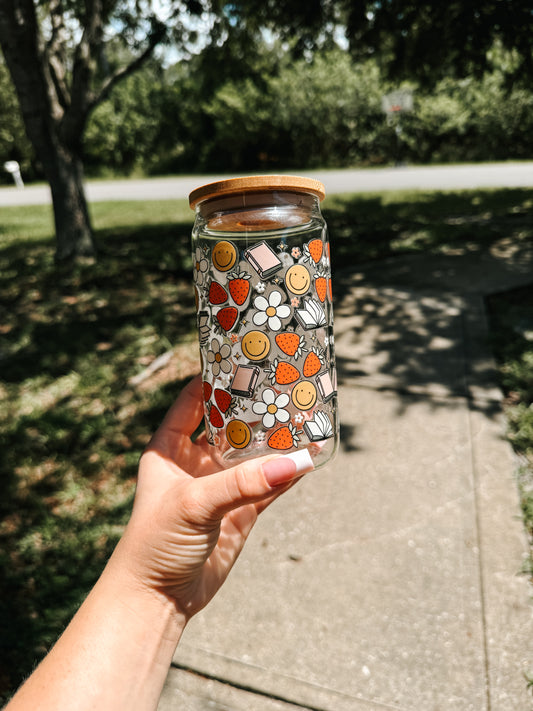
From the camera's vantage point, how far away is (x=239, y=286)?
1468 millimetres

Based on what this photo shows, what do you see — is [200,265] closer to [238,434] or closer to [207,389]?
[207,389]

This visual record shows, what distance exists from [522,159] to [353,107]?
711 centimetres

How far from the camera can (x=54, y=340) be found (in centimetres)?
496

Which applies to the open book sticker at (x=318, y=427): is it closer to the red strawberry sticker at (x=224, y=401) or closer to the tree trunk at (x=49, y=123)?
the red strawberry sticker at (x=224, y=401)

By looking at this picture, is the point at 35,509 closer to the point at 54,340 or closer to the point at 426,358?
the point at 54,340

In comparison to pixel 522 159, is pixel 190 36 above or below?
above

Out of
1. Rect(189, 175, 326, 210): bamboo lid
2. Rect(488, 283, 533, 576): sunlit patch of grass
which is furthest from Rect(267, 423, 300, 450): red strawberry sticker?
Rect(488, 283, 533, 576): sunlit patch of grass

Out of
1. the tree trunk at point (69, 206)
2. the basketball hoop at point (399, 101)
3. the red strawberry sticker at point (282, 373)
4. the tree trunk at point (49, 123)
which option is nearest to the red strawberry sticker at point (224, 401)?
the red strawberry sticker at point (282, 373)

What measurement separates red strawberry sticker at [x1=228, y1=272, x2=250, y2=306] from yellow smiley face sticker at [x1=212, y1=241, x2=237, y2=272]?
0.10 ft

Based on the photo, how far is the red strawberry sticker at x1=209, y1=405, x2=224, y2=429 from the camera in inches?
62.3

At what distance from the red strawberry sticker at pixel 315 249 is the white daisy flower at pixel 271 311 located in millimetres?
161

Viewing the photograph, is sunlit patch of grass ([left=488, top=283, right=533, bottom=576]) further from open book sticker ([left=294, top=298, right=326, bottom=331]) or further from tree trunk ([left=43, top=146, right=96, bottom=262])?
tree trunk ([left=43, top=146, right=96, bottom=262])

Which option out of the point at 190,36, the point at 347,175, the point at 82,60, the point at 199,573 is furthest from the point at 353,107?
the point at 199,573

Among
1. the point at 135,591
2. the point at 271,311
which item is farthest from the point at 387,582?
the point at 271,311
